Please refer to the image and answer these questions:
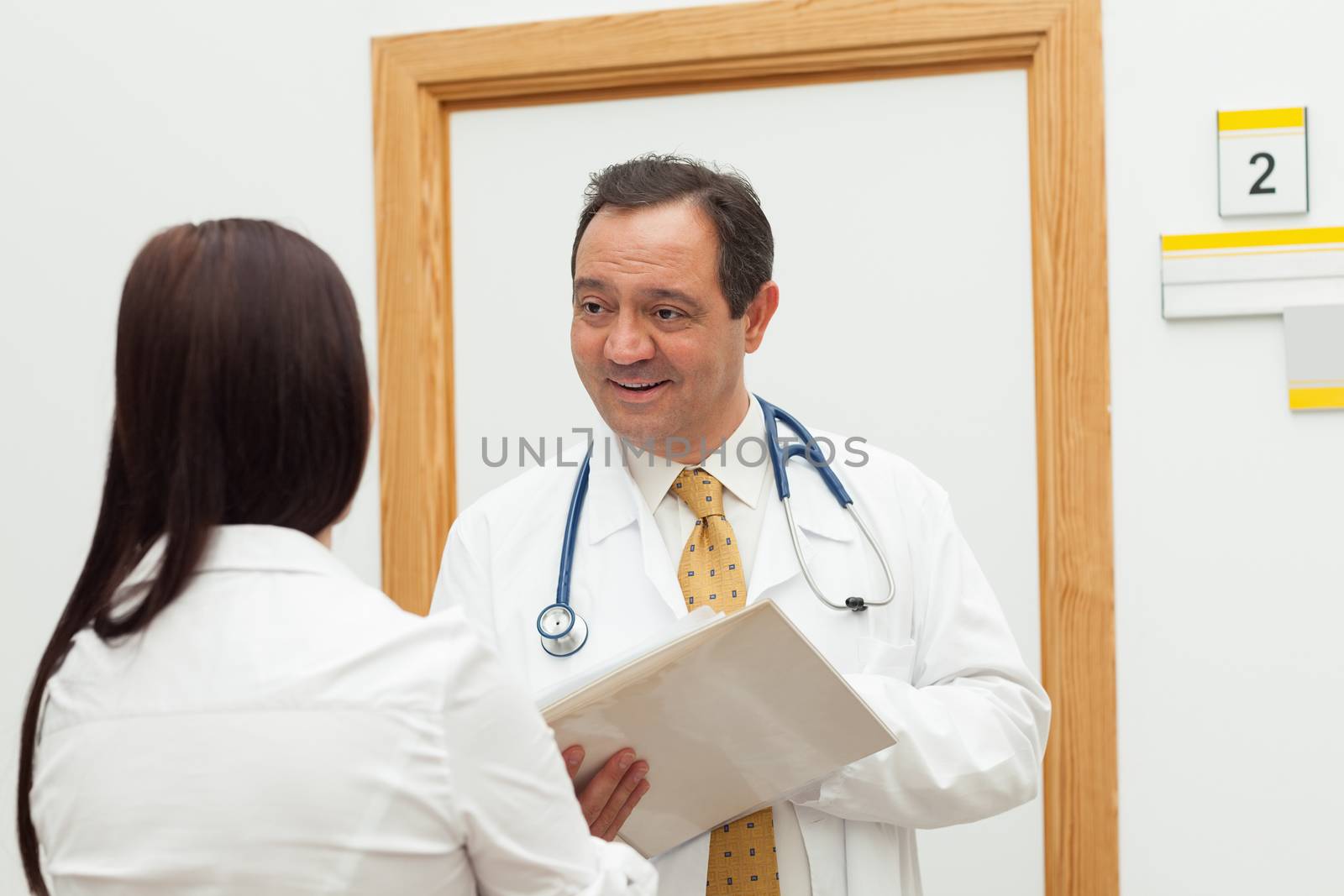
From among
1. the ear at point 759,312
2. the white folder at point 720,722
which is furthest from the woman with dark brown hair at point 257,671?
the ear at point 759,312

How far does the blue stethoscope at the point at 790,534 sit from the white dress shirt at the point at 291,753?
0.61 meters

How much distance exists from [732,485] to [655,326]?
0.22 metres

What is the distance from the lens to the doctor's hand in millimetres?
1134

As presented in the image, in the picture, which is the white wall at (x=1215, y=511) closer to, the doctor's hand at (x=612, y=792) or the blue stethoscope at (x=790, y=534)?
the blue stethoscope at (x=790, y=534)

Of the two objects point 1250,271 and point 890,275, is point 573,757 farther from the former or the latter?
point 1250,271

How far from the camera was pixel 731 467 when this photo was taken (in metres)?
1.58

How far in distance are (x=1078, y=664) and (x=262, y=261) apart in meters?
1.51

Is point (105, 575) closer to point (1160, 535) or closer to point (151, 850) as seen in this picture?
point (151, 850)

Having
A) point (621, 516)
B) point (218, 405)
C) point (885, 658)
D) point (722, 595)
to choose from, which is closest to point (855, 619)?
point (885, 658)

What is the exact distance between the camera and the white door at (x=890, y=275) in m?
2.02

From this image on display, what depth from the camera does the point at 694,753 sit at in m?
1.20

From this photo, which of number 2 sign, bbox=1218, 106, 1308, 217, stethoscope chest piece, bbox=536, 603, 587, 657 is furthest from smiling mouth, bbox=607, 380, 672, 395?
number 2 sign, bbox=1218, 106, 1308, 217

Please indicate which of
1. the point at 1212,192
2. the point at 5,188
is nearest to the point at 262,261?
the point at 1212,192

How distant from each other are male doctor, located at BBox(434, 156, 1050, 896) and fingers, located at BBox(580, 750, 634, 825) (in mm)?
278
